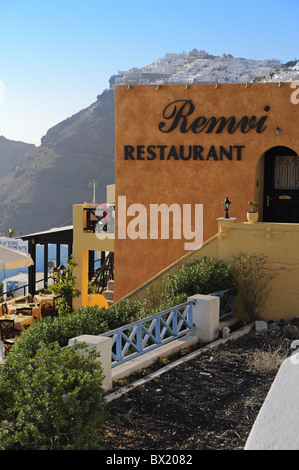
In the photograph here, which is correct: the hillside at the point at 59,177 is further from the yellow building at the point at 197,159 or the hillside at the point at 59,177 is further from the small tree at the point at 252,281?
the small tree at the point at 252,281

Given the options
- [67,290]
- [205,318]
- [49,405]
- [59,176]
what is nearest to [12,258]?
[205,318]

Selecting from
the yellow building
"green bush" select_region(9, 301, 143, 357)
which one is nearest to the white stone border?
"green bush" select_region(9, 301, 143, 357)

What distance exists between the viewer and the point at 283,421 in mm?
3234

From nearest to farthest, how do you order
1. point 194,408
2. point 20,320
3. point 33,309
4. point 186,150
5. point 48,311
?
point 194,408, point 186,150, point 20,320, point 48,311, point 33,309

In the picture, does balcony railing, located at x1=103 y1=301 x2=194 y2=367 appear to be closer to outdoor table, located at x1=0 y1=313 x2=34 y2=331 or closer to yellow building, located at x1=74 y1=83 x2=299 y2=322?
yellow building, located at x1=74 y1=83 x2=299 y2=322

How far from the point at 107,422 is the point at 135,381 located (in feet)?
5.30

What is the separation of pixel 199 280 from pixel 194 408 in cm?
490

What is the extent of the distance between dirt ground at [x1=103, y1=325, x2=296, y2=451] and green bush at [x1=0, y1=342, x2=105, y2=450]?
2.64 ft

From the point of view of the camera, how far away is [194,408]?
24.9 feet

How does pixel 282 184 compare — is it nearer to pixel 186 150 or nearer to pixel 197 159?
pixel 197 159

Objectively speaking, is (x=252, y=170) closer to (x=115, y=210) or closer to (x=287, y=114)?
(x=287, y=114)

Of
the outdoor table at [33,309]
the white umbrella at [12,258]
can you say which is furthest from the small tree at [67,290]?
the white umbrella at [12,258]

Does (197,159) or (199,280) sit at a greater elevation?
(197,159)

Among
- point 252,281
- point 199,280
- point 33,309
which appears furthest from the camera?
point 33,309
